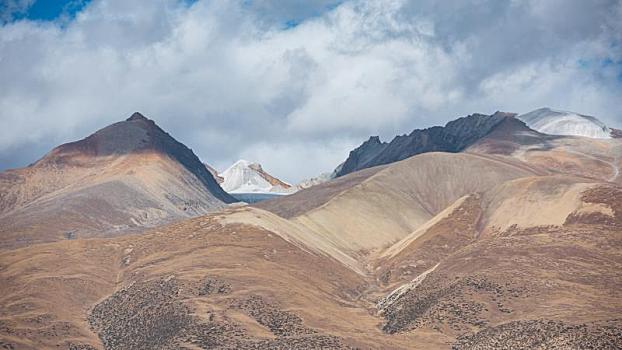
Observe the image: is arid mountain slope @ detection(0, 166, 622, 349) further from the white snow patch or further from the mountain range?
the white snow patch

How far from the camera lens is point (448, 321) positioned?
87.2m

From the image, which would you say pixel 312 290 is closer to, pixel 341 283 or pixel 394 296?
pixel 394 296

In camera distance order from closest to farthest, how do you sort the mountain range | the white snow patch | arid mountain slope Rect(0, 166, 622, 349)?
arid mountain slope Rect(0, 166, 622, 349)
the mountain range
the white snow patch

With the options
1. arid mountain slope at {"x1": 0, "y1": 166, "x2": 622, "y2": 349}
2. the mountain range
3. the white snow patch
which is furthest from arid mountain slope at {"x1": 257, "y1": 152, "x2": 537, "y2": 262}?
the white snow patch

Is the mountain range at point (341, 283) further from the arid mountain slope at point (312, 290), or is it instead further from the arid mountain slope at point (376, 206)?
the arid mountain slope at point (376, 206)

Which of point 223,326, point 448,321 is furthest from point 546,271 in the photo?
point 223,326

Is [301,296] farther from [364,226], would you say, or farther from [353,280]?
[364,226]

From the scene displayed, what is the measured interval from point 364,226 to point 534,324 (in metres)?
84.4

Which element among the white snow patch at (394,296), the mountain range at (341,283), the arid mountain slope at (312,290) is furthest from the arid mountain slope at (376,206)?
the white snow patch at (394,296)

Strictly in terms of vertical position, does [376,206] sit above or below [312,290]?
above

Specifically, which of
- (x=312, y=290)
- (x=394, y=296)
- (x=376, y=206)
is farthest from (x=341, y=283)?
(x=376, y=206)

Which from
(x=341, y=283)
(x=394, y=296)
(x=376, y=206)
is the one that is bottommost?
(x=394, y=296)

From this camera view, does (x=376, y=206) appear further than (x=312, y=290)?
Yes

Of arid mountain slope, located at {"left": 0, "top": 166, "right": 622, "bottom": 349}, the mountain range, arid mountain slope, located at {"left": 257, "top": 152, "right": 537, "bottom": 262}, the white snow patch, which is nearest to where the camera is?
arid mountain slope, located at {"left": 0, "top": 166, "right": 622, "bottom": 349}
